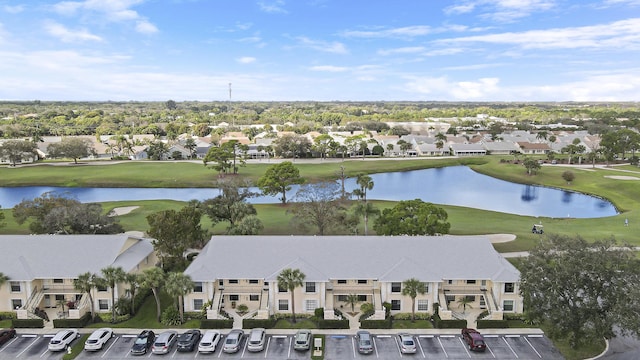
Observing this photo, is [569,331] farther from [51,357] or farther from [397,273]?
[51,357]

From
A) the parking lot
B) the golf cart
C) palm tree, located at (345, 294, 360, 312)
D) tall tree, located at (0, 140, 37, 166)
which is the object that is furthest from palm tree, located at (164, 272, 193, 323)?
tall tree, located at (0, 140, 37, 166)

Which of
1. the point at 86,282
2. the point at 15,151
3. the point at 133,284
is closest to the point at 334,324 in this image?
the point at 133,284

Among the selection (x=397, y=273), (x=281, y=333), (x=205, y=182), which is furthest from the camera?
(x=205, y=182)

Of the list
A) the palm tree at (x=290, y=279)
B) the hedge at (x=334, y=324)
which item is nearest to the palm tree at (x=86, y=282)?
the palm tree at (x=290, y=279)

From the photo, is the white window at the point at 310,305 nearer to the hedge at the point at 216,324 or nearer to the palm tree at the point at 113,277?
the hedge at the point at 216,324

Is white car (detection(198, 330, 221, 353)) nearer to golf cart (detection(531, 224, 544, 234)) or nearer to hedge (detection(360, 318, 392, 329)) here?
hedge (detection(360, 318, 392, 329))

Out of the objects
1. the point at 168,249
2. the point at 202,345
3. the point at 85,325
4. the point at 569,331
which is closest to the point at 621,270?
the point at 569,331

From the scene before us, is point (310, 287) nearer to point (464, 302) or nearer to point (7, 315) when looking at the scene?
point (464, 302)
